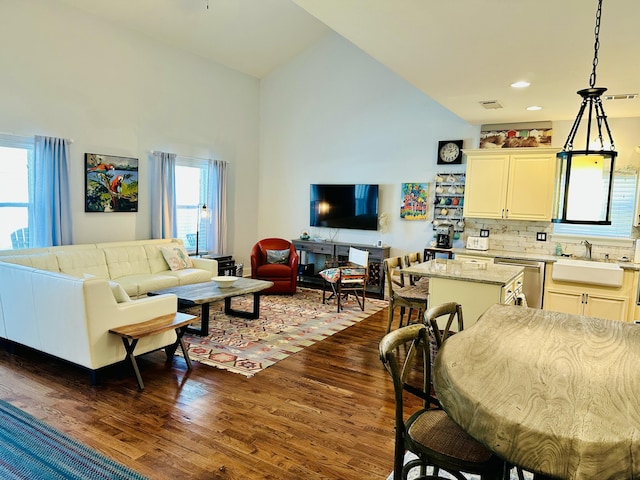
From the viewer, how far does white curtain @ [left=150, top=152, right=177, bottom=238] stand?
6.33 m

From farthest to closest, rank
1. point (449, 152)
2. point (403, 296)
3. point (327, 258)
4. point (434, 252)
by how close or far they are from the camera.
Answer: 1. point (327, 258)
2. point (449, 152)
3. point (434, 252)
4. point (403, 296)

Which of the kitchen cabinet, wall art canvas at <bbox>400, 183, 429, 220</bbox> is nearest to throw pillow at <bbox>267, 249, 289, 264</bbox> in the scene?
wall art canvas at <bbox>400, 183, 429, 220</bbox>

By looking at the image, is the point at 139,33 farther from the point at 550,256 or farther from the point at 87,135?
the point at 550,256

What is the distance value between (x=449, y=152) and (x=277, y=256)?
→ 3.11 metres

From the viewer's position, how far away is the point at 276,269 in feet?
22.0

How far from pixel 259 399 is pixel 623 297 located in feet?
13.8

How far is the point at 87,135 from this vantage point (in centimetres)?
555

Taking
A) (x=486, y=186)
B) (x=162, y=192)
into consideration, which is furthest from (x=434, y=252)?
(x=162, y=192)

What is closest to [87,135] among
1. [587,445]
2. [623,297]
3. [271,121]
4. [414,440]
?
[271,121]

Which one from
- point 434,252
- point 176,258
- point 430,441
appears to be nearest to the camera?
point 430,441

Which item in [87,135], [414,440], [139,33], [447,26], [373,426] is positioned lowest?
[373,426]

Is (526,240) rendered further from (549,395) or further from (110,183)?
(110,183)

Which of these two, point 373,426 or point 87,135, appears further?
point 87,135

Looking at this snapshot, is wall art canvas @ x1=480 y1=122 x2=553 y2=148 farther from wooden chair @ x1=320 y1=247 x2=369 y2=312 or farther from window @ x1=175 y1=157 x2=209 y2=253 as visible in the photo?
window @ x1=175 y1=157 x2=209 y2=253
